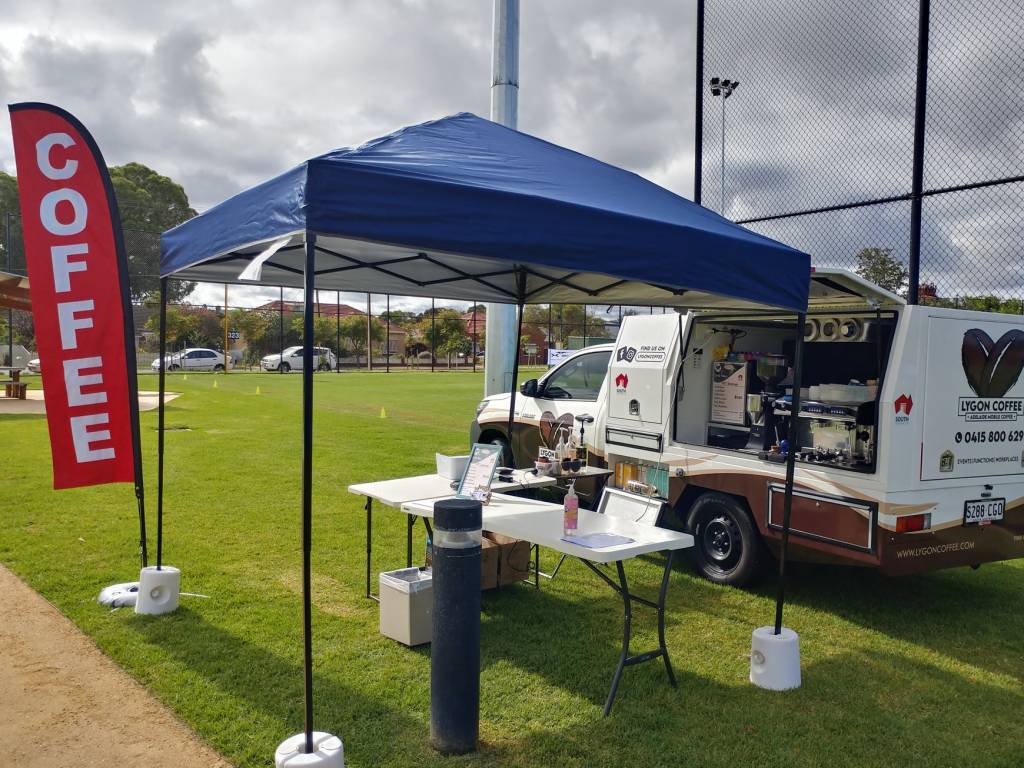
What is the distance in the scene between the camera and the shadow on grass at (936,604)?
4855 mm

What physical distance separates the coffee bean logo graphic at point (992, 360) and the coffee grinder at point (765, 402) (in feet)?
4.24

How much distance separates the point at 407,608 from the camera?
179 inches

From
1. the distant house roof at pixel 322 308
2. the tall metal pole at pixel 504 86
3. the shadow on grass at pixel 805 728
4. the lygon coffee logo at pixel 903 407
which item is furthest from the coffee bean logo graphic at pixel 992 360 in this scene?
the distant house roof at pixel 322 308

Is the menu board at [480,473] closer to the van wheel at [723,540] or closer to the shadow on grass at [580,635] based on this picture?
the shadow on grass at [580,635]

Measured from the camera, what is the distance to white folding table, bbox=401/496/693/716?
3.87 meters

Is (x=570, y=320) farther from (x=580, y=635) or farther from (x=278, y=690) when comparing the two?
(x=278, y=690)

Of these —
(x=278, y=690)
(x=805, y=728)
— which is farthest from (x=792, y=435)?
(x=278, y=690)

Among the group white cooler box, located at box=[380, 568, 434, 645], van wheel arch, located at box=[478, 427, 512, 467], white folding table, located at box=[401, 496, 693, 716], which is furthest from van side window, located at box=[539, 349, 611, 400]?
white cooler box, located at box=[380, 568, 434, 645]

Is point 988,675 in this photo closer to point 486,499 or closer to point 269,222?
point 486,499

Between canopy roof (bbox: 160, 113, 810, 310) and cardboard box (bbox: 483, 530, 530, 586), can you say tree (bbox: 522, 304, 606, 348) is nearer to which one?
cardboard box (bbox: 483, 530, 530, 586)

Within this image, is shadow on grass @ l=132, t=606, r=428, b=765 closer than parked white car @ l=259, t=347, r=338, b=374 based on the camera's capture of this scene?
Yes

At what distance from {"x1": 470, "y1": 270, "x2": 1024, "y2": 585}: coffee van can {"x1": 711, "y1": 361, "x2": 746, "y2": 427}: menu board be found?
1 cm

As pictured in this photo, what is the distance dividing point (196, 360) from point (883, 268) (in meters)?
40.7

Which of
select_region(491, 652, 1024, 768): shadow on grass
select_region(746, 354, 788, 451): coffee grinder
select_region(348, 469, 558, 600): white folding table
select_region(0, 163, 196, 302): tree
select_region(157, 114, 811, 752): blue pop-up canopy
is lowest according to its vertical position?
select_region(491, 652, 1024, 768): shadow on grass
